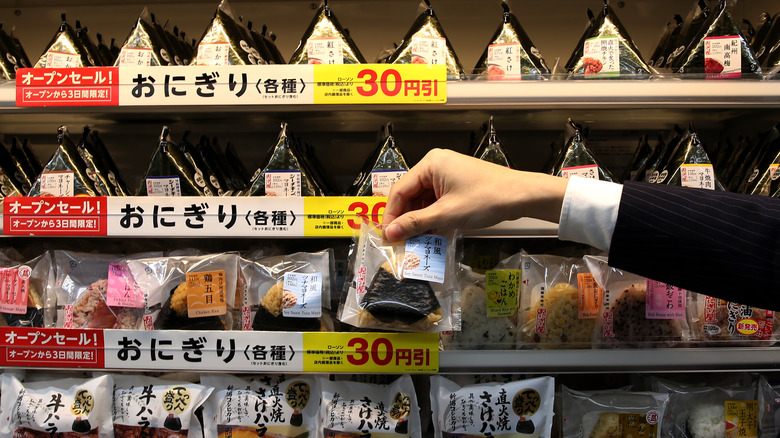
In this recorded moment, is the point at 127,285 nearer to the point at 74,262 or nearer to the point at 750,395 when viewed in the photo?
the point at 74,262

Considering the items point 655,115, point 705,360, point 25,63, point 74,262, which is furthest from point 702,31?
point 25,63

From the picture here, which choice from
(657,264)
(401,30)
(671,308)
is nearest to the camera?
(657,264)

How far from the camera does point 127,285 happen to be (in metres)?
1.31

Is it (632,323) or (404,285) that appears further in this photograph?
(632,323)

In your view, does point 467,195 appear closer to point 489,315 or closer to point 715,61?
point 489,315

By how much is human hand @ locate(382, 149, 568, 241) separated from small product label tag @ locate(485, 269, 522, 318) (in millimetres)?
268

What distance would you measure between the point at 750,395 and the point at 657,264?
743mm

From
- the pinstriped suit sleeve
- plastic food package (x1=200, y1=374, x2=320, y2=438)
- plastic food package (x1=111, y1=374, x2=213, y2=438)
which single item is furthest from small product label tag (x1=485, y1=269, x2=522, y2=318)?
plastic food package (x1=111, y1=374, x2=213, y2=438)

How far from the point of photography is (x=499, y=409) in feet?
4.27

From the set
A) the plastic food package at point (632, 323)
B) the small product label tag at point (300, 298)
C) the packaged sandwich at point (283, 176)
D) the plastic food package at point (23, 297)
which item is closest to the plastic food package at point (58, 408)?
the plastic food package at point (23, 297)

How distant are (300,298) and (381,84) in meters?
0.55

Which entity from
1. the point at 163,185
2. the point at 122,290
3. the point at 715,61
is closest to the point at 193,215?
the point at 163,185

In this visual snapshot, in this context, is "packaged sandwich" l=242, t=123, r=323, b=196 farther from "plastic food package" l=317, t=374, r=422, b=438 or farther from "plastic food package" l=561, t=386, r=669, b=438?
"plastic food package" l=561, t=386, r=669, b=438

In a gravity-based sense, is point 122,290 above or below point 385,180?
below
